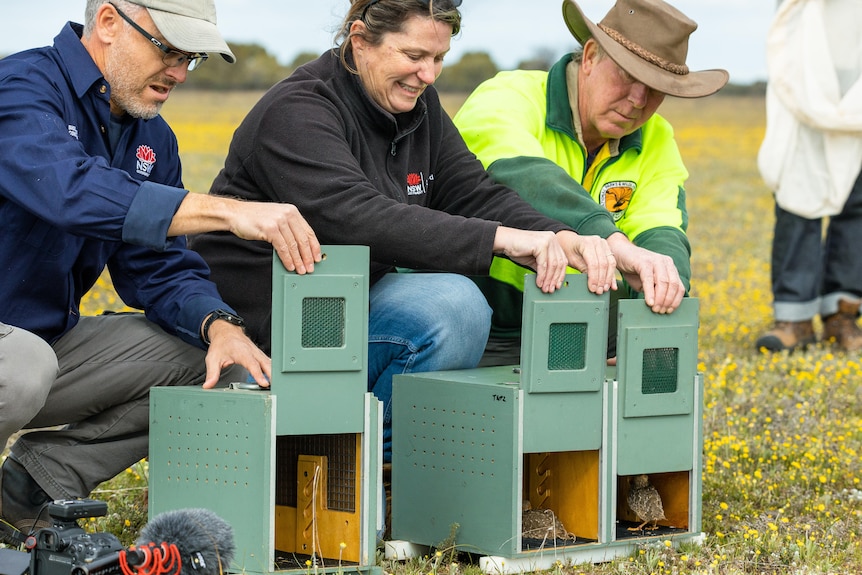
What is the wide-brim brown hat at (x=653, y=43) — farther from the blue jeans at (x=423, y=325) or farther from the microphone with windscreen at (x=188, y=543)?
the microphone with windscreen at (x=188, y=543)

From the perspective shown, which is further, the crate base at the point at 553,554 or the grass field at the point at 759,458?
the grass field at the point at 759,458

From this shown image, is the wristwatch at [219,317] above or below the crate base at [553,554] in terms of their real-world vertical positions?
above

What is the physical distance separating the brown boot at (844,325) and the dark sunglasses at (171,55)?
5492 mm

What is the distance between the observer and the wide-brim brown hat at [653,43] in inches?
165

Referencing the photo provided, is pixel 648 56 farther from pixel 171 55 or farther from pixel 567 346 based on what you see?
pixel 171 55

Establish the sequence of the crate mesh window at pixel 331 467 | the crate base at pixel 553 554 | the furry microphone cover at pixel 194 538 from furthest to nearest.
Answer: the crate base at pixel 553 554, the crate mesh window at pixel 331 467, the furry microphone cover at pixel 194 538

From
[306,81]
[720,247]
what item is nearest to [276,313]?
[306,81]

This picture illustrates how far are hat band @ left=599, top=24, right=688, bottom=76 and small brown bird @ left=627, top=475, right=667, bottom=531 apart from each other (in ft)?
4.85

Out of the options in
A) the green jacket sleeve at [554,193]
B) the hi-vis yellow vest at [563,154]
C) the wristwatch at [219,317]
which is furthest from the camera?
the hi-vis yellow vest at [563,154]

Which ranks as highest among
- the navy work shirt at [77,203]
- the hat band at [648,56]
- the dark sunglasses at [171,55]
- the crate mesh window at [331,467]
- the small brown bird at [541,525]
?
the hat band at [648,56]

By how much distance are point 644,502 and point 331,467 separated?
1.10 meters

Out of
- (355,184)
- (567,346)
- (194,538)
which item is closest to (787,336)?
(567,346)

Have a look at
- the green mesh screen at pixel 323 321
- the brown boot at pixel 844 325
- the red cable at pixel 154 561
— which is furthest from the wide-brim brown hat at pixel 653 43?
the brown boot at pixel 844 325

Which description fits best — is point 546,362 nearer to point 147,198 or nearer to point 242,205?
point 242,205
